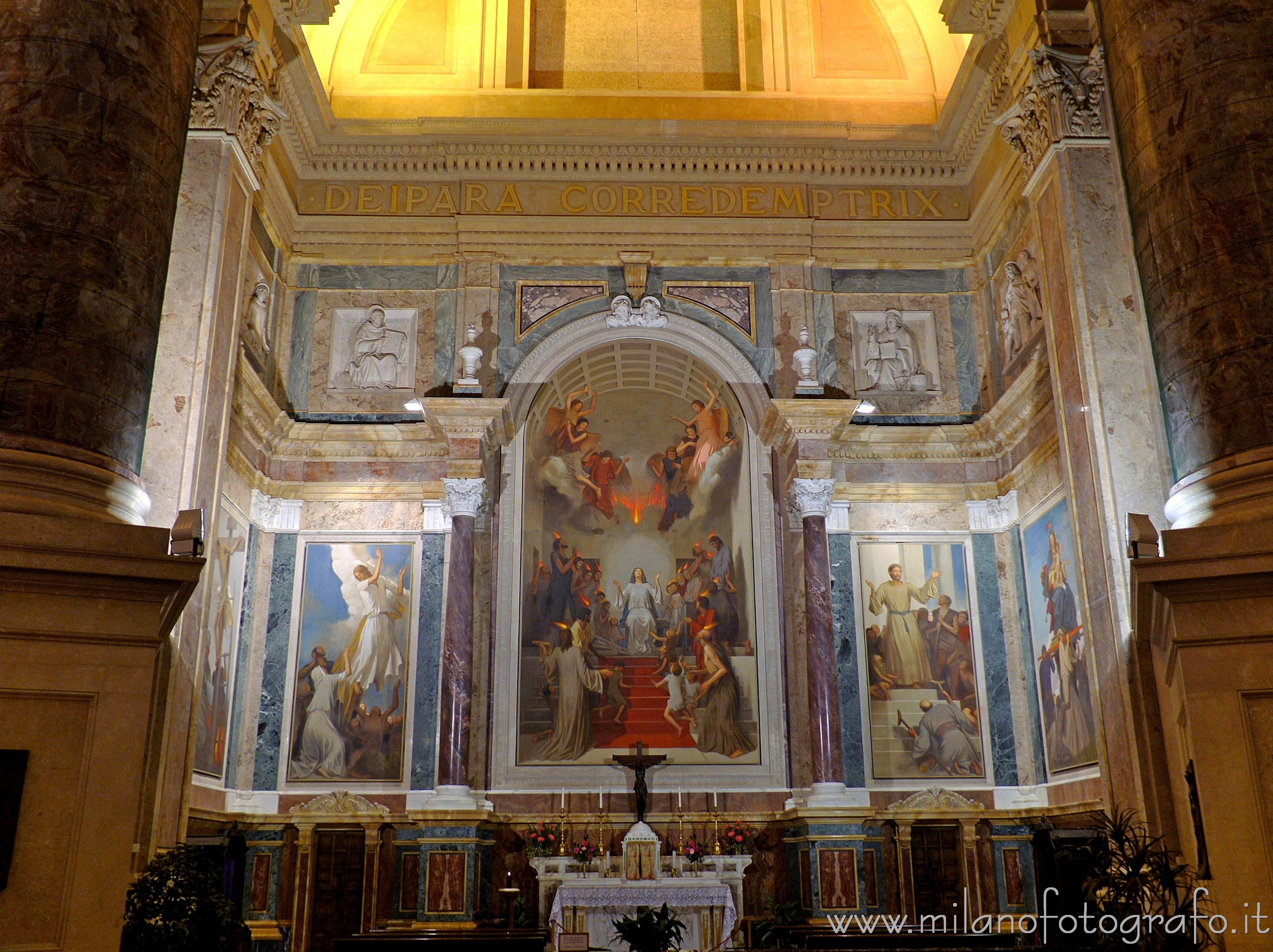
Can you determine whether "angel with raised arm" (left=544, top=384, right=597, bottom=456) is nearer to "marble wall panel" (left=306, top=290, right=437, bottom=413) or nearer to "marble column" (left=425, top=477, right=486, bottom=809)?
"marble column" (left=425, top=477, right=486, bottom=809)

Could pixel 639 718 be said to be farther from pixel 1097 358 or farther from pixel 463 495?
pixel 1097 358

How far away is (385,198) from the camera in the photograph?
18203mm

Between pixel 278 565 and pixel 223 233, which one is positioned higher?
pixel 223 233

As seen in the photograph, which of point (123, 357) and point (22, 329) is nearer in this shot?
Result: point (22, 329)

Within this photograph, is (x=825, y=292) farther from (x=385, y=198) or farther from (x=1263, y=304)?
(x=1263, y=304)

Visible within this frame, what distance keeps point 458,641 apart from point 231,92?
7.42 meters

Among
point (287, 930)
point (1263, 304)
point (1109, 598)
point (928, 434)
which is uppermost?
point (928, 434)

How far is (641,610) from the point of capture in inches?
683

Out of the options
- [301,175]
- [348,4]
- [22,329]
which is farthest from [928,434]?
[22,329]

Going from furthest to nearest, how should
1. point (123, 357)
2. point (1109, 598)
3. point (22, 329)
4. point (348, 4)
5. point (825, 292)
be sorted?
point (348, 4) → point (825, 292) → point (1109, 598) → point (123, 357) → point (22, 329)

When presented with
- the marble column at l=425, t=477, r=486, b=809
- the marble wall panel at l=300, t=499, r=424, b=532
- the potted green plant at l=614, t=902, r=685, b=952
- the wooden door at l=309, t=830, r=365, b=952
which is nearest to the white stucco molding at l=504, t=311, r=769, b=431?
the marble column at l=425, t=477, r=486, b=809

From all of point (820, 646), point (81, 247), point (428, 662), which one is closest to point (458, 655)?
point (428, 662)

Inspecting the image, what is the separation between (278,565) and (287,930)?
4887 mm

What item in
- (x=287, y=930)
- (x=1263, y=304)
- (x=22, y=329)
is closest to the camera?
(x=22, y=329)
